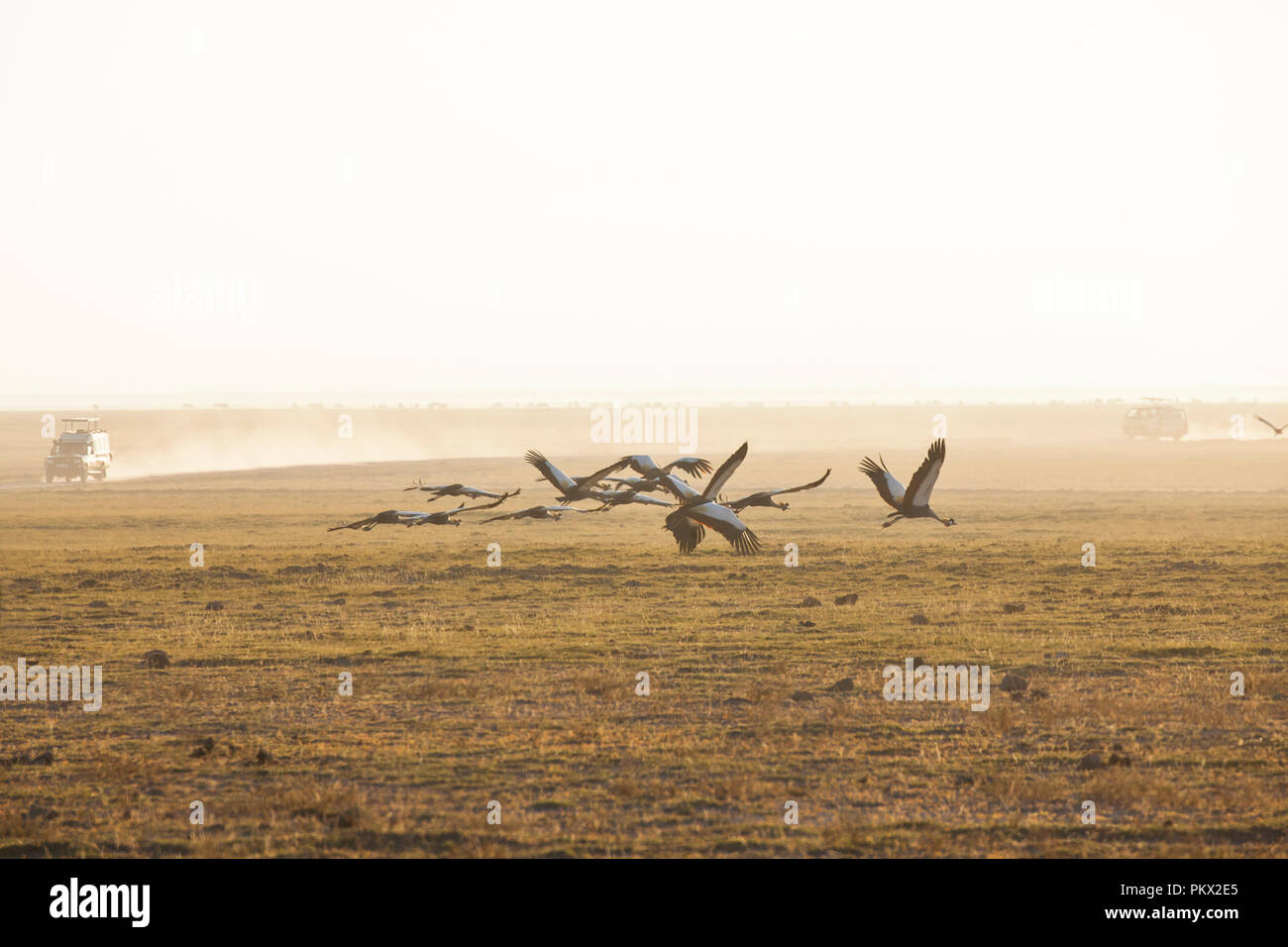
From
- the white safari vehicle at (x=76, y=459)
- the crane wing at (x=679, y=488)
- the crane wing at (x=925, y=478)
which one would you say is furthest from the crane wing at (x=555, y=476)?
the white safari vehicle at (x=76, y=459)

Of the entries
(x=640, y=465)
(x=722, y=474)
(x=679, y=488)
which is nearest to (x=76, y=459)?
(x=640, y=465)

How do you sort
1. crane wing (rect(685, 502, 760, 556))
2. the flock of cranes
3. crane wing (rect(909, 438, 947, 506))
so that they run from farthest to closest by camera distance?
crane wing (rect(909, 438, 947, 506))
the flock of cranes
crane wing (rect(685, 502, 760, 556))

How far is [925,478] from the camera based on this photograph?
1402cm

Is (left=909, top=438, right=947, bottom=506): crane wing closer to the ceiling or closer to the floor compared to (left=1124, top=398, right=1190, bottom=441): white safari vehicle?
closer to the floor

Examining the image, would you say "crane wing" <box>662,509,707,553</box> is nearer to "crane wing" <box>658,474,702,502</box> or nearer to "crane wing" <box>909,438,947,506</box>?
"crane wing" <box>658,474,702,502</box>

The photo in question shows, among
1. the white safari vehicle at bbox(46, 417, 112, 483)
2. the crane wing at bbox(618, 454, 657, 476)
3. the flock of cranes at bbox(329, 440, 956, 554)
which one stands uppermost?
the white safari vehicle at bbox(46, 417, 112, 483)

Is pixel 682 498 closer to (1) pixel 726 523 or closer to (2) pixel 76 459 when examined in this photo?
(1) pixel 726 523

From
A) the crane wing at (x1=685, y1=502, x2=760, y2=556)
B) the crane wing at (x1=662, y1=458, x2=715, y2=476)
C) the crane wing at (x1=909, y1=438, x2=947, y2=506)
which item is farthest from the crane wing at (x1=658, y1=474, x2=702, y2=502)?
the crane wing at (x1=909, y1=438, x2=947, y2=506)

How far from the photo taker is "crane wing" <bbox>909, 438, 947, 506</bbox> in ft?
45.1

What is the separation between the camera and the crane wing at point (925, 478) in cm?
1376

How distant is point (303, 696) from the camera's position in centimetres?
2056

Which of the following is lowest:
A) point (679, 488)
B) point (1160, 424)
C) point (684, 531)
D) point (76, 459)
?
point (684, 531)

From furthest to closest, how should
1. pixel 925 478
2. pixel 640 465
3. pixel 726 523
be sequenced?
pixel 640 465 → pixel 925 478 → pixel 726 523
